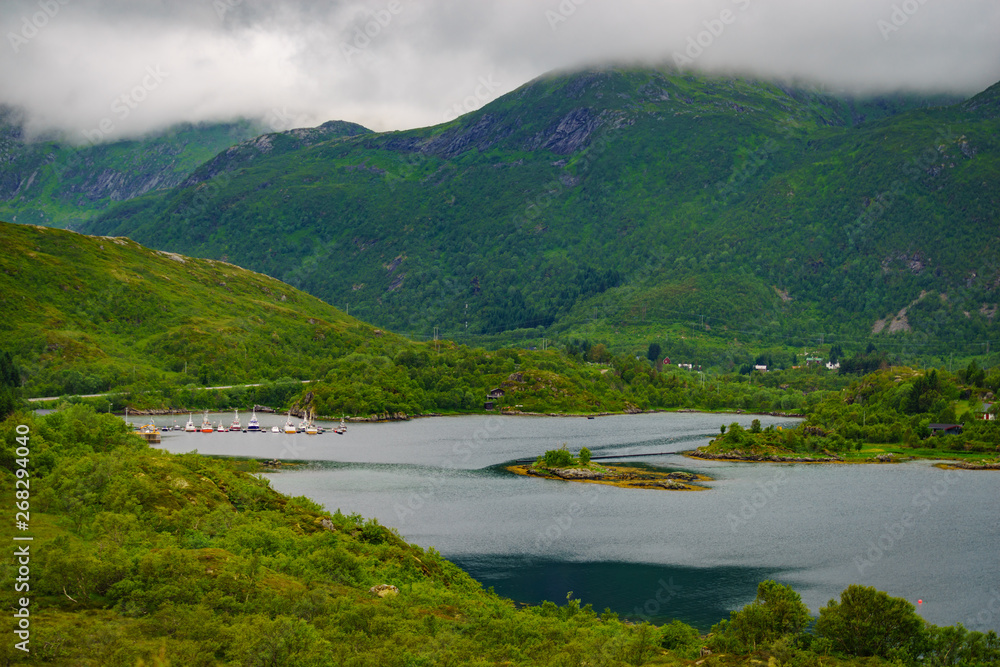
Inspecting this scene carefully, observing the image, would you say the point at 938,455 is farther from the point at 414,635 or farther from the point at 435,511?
the point at 414,635

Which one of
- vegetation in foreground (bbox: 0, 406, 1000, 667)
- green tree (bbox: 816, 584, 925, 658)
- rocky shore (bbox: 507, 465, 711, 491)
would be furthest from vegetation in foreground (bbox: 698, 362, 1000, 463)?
green tree (bbox: 816, 584, 925, 658)

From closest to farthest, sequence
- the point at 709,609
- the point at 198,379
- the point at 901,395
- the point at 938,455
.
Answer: the point at 709,609, the point at 938,455, the point at 901,395, the point at 198,379

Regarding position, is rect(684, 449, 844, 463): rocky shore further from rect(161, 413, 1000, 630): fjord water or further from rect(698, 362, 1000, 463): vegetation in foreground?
rect(161, 413, 1000, 630): fjord water

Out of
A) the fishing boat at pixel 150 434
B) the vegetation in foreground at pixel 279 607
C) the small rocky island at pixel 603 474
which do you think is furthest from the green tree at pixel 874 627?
the fishing boat at pixel 150 434

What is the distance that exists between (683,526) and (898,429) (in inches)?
3003

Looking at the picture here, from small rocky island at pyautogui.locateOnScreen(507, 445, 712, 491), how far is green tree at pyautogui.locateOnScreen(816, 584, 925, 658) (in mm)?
60399

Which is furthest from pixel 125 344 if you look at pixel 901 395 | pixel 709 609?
pixel 709 609

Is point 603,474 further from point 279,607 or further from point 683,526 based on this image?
point 279,607

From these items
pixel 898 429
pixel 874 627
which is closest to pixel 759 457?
pixel 898 429

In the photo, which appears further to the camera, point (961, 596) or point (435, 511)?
point (435, 511)

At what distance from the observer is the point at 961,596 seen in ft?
183

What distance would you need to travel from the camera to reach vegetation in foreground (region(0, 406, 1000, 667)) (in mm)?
27766

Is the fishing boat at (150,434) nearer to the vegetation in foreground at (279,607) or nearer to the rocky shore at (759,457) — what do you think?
the rocky shore at (759,457)

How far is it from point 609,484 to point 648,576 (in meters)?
39.7
